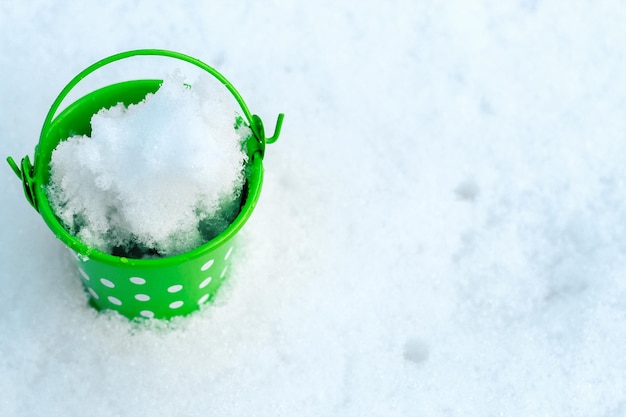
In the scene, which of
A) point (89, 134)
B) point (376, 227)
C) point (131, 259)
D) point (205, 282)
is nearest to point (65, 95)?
point (89, 134)

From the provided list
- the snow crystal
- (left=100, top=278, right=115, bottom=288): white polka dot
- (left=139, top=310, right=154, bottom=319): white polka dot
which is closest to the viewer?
the snow crystal

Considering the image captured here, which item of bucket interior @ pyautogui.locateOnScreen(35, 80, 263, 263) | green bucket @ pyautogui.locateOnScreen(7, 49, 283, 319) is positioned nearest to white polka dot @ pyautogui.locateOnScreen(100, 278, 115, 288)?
green bucket @ pyautogui.locateOnScreen(7, 49, 283, 319)

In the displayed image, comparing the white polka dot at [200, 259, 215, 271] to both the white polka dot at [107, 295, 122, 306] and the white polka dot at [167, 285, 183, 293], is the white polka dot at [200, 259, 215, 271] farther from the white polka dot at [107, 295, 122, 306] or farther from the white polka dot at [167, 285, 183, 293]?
the white polka dot at [107, 295, 122, 306]

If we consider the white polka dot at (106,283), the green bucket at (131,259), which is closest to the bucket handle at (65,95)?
the green bucket at (131,259)

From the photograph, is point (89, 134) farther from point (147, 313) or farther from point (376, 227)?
point (376, 227)

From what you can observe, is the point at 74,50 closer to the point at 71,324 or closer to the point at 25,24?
the point at 25,24

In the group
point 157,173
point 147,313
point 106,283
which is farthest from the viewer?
point 147,313
